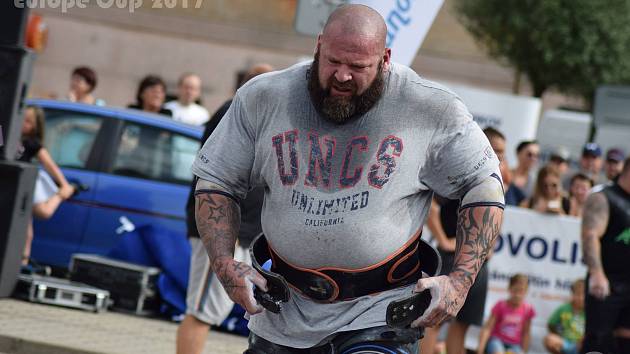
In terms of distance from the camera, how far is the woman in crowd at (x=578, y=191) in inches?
468

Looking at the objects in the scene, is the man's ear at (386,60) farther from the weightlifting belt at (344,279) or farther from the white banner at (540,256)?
the white banner at (540,256)

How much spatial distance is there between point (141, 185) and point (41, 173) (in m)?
Answer: 0.86

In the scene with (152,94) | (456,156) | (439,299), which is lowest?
(439,299)

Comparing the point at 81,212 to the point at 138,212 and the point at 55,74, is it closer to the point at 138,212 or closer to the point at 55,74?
the point at 138,212

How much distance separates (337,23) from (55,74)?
28712mm

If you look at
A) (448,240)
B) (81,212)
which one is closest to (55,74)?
(81,212)

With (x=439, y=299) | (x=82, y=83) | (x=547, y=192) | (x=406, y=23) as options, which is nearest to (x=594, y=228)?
(x=406, y=23)

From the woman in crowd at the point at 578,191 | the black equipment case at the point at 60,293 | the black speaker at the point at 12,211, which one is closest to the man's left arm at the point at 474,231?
the black speaker at the point at 12,211

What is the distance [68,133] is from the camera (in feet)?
35.6

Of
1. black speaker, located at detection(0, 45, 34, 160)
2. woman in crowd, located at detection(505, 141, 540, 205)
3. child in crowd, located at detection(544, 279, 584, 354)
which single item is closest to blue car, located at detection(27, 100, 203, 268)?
woman in crowd, located at detection(505, 141, 540, 205)

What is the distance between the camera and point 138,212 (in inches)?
412

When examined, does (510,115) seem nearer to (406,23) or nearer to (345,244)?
(406,23)

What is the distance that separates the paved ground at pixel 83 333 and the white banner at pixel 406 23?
97.8 inches

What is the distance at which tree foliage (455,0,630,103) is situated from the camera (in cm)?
3162
